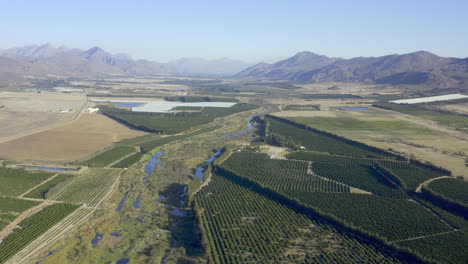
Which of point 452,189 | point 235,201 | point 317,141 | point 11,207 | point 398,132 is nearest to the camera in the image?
point 11,207

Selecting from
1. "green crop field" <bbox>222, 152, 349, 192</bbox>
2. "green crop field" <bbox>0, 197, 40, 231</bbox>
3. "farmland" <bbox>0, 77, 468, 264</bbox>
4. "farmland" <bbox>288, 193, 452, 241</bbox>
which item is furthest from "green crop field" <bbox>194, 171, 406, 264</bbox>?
"green crop field" <bbox>0, 197, 40, 231</bbox>

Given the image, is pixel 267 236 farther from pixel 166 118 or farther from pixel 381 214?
pixel 166 118

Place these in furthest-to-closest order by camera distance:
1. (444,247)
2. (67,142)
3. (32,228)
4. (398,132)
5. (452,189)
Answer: (398,132), (67,142), (452,189), (32,228), (444,247)

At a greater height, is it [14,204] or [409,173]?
[409,173]

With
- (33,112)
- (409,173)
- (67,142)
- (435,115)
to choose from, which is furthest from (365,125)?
(33,112)

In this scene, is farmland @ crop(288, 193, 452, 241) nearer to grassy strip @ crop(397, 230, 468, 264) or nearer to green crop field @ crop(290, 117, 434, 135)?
grassy strip @ crop(397, 230, 468, 264)

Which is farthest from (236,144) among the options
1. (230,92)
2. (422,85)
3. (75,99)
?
(422,85)

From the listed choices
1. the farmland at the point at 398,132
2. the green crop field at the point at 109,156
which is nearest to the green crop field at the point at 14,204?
the green crop field at the point at 109,156

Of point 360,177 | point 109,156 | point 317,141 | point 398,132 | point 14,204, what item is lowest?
point 14,204
